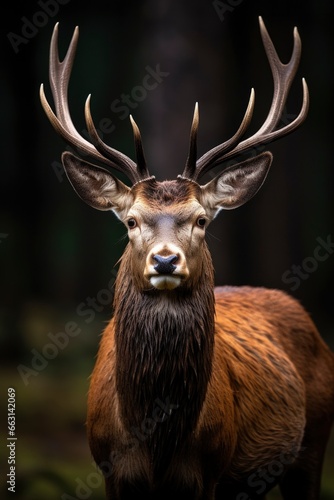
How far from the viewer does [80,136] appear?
6.49 meters

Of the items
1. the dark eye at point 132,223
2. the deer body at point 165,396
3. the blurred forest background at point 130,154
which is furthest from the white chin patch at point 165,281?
the blurred forest background at point 130,154

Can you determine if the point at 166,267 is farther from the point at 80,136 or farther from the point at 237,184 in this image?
the point at 80,136

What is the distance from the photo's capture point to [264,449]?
22.9 feet

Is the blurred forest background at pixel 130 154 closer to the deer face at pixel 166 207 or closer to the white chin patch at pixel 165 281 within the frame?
the deer face at pixel 166 207

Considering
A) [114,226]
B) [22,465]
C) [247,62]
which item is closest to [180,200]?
[22,465]

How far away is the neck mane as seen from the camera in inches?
232

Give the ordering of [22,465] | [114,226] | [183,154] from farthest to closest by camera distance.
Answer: [114,226] < [183,154] < [22,465]

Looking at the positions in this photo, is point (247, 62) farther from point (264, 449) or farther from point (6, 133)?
point (264, 449)

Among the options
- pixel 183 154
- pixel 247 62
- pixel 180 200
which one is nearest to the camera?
pixel 180 200

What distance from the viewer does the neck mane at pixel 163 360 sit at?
19.3ft

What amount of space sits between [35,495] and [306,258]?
302 inches

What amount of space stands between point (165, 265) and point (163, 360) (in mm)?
690

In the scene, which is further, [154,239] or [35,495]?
[35,495]

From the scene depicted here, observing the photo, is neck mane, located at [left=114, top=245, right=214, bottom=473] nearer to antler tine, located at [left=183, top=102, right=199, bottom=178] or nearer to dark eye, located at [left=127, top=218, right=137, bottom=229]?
dark eye, located at [left=127, top=218, right=137, bottom=229]
